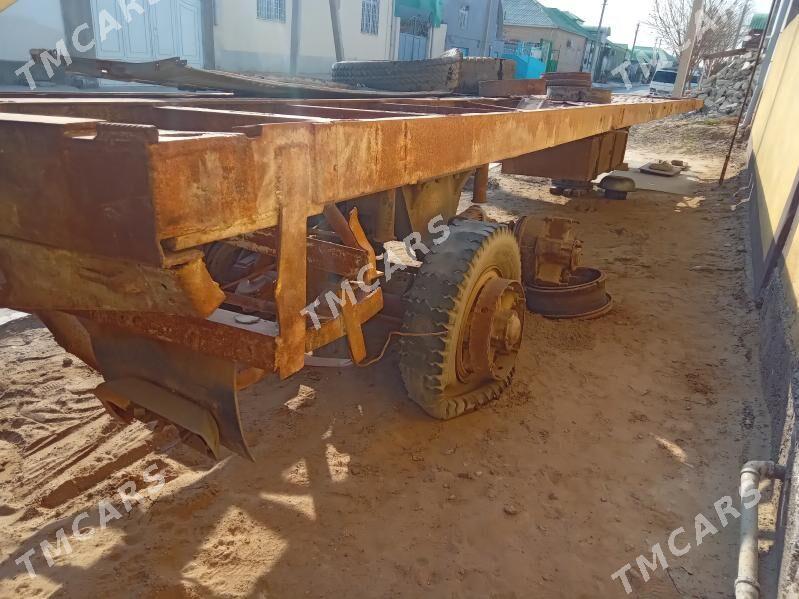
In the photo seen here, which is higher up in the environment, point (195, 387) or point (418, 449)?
point (195, 387)

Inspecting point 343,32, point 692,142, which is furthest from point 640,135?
point 343,32

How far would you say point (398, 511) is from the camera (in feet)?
7.76

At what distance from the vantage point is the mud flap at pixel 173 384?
1.79 metres

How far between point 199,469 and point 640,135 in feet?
55.6

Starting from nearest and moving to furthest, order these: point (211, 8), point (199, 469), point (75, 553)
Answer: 1. point (75, 553)
2. point (199, 469)
3. point (211, 8)

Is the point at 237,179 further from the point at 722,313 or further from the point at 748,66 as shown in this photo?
the point at 748,66

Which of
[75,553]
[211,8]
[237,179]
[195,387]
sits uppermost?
[211,8]

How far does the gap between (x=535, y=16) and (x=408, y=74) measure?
3952 cm

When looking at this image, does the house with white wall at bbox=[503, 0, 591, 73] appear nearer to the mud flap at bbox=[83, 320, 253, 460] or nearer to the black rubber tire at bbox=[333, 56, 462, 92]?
the black rubber tire at bbox=[333, 56, 462, 92]

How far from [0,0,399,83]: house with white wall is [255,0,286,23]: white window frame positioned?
0.03 meters

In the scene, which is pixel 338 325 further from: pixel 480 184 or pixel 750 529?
pixel 480 184

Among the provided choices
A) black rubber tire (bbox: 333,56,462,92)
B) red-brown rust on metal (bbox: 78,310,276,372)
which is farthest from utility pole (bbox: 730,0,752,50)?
red-brown rust on metal (bbox: 78,310,276,372)

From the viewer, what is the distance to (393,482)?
253cm

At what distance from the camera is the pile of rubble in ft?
59.6
